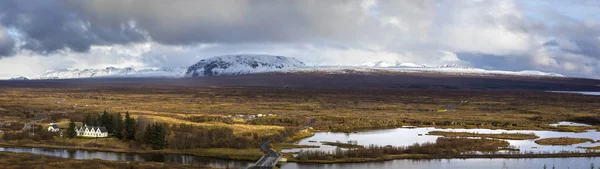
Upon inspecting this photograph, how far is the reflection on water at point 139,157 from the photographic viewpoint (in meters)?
61.7

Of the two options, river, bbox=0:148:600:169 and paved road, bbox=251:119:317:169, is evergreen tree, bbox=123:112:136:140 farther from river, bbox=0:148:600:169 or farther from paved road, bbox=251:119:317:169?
paved road, bbox=251:119:317:169

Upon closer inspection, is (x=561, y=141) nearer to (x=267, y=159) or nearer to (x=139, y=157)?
(x=267, y=159)

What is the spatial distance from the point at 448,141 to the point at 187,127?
34.6 meters

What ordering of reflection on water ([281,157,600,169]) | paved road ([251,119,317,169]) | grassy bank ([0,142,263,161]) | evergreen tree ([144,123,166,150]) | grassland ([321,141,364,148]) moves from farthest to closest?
grassland ([321,141,364,148]) < evergreen tree ([144,123,166,150]) < grassy bank ([0,142,263,161]) < reflection on water ([281,157,600,169]) < paved road ([251,119,317,169])

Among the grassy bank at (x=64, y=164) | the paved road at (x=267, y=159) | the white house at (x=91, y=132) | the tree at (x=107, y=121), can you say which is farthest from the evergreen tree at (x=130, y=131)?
the grassy bank at (x=64, y=164)

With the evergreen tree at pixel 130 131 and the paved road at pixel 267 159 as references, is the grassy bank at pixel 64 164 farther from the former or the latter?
the evergreen tree at pixel 130 131

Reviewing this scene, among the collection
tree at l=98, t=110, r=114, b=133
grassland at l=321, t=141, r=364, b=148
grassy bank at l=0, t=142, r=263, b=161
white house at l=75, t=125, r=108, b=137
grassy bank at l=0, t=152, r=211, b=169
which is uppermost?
tree at l=98, t=110, r=114, b=133

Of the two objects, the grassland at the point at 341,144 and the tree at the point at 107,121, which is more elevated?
the tree at the point at 107,121

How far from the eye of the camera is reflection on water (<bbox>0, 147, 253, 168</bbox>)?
61728 mm

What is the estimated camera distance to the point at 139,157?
65625 mm

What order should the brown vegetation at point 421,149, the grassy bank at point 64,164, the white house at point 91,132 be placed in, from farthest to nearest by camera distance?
the white house at point 91,132 → the brown vegetation at point 421,149 → the grassy bank at point 64,164

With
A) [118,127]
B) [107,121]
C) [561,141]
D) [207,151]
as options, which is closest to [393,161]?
[207,151]

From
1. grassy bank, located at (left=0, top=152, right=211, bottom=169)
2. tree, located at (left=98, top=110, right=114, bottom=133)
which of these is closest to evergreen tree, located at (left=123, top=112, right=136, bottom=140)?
tree, located at (left=98, top=110, right=114, bottom=133)

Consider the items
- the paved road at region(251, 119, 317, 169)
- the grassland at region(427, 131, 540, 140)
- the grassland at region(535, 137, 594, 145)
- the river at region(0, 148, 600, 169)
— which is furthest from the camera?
the grassland at region(427, 131, 540, 140)
